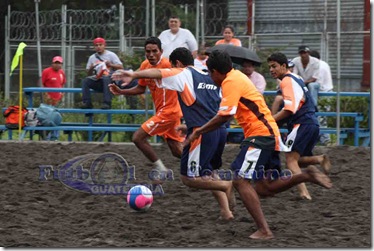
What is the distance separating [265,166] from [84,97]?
30.1ft

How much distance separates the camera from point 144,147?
11.4m

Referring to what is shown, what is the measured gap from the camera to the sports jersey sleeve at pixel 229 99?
8.12 meters

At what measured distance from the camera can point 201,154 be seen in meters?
9.23

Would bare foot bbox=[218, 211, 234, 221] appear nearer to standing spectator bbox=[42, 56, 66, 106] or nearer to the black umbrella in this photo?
the black umbrella

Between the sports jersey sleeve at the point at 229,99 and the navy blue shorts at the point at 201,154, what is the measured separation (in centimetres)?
109

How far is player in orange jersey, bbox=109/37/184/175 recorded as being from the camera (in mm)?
11233

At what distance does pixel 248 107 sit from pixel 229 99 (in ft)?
0.88

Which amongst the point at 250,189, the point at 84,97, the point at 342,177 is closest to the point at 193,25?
the point at 84,97

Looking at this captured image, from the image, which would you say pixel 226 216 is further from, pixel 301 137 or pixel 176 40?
pixel 176 40

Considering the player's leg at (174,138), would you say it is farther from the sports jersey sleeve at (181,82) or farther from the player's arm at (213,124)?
the player's arm at (213,124)

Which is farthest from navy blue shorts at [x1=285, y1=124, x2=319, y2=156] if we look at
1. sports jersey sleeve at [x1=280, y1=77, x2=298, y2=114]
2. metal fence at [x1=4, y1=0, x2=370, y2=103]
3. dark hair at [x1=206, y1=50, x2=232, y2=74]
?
metal fence at [x1=4, y1=0, x2=370, y2=103]

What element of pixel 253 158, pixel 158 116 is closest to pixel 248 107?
pixel 253 158

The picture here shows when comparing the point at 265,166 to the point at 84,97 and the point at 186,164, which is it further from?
the point at 84,97

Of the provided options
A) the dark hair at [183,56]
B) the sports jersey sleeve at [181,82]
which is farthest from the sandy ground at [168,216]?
the dark hair at [183,56]
